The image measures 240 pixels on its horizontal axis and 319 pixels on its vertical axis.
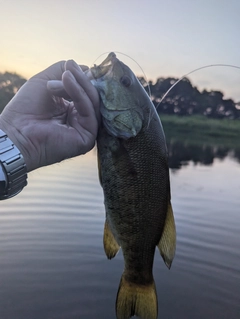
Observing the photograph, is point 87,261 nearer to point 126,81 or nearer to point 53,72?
point 53,72

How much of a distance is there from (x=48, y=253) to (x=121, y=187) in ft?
17.0

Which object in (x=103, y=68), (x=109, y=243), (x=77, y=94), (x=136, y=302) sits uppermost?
(x=103, y=68)

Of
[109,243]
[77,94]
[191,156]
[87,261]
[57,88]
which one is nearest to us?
[77,94]

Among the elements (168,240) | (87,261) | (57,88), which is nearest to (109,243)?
(168,240)

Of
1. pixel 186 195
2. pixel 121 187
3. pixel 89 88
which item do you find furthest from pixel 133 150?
pixel 186 195

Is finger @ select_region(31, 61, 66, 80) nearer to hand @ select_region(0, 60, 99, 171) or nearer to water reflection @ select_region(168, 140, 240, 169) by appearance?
hand @ select_region(0, 60, 99, 171)

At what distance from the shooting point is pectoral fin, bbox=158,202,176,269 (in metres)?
2.55

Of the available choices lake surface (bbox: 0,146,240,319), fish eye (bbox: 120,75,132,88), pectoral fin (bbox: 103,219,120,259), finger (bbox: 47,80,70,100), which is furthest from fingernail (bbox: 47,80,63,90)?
lake surface (bbox: 0,146,240,319)

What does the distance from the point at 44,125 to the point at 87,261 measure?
4.69 m

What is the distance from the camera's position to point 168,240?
2.59m

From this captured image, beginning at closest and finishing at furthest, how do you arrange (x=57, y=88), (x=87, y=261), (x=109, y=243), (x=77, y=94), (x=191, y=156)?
(x=77, y=94), (x=57, y=88), (x=109, y=243), (x=87, y=261), (x=191, y=156)

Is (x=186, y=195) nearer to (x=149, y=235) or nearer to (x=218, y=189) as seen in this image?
(x=218, y=189)

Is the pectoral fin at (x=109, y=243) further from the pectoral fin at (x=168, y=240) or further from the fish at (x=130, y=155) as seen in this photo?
the pectoral fin at (x=168, y=240)

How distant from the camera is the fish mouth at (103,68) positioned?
2455mm
